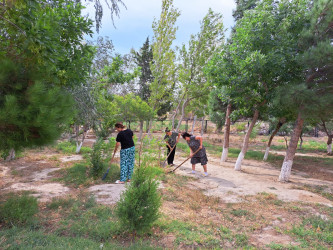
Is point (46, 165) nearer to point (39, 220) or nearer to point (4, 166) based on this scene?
point (4, 166)

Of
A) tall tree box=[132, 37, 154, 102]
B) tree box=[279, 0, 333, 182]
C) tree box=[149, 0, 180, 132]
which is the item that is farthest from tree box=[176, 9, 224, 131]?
tall tree box=[132, 37, 154, 102]

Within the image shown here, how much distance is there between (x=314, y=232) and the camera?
3.49 meters

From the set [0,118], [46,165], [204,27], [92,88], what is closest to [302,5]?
[204,27]

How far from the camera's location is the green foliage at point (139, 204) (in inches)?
119

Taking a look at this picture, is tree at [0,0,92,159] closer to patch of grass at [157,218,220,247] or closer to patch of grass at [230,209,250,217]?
patch of grass at [157,218,220,247]

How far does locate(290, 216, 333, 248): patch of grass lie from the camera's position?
125 inches

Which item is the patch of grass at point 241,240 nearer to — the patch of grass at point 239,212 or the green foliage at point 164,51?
the patch of grass at point 239,212

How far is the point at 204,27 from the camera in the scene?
1000 centimetres

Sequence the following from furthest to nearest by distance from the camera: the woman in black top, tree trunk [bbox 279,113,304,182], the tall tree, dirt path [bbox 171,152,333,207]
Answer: the tall tree
tree trunk [bbox 279,113,304,182]
the woman in black top
dirt path [bbox 171,152,333,207]

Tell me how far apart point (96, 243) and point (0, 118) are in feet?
6.18

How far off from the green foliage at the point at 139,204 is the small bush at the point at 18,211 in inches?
61.0

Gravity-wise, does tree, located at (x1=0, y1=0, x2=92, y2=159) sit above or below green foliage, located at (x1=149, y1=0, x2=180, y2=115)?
below

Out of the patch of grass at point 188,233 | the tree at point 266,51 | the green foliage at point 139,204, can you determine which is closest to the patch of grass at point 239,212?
the patch of grass at point 188,233

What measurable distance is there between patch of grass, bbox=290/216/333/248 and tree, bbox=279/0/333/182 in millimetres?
3329
